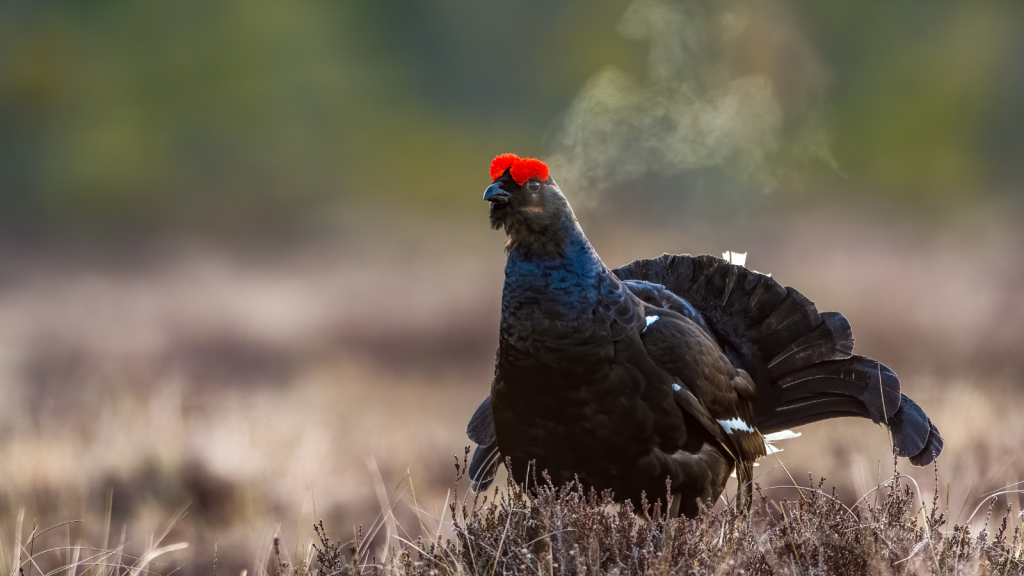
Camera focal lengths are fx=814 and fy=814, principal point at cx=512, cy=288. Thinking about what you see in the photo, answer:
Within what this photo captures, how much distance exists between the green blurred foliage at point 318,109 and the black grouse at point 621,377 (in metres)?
14.4

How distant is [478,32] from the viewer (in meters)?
24.0

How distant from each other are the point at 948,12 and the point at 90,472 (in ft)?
73.3

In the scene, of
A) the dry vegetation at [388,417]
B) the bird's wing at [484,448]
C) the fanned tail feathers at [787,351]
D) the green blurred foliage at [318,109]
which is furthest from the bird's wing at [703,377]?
the green blurred foliage at [318,109]

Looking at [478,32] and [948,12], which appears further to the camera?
[478,32]

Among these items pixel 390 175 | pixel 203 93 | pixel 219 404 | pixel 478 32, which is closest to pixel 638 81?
pixel 390 175

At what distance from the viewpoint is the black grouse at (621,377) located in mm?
2775

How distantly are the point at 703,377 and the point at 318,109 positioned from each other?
20899 millimetres

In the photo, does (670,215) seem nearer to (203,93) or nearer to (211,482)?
(211,482)

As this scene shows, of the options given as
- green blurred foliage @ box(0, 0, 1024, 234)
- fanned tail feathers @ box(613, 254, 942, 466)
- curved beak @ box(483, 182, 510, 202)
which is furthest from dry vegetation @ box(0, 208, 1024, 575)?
green blurred foliage @ box(0, 0, 1024, 234)

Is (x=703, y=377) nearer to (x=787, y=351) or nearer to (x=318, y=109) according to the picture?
(x=787, y=351)

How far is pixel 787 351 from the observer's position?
337cm

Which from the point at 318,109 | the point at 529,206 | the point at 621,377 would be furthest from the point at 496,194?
the point at 318,109

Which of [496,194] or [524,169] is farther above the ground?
[524,169]

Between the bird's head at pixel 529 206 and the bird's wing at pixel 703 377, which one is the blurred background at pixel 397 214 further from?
the bird's head at pixel 529 206
